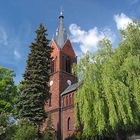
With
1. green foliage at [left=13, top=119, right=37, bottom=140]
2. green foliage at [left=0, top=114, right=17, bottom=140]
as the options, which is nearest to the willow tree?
green foliage at [left=13, top=119, right=37, bottom=140]

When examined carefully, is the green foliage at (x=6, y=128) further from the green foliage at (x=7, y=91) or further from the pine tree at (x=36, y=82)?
the green foliage at (x=7, y=91)

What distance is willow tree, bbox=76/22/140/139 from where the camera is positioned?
63.9 ft

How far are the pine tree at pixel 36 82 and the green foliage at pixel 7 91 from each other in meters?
7.18

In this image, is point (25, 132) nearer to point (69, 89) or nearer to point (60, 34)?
point (69, 89)

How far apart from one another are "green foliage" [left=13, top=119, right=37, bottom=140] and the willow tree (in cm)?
425

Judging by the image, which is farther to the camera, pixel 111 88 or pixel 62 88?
pixel 62 88

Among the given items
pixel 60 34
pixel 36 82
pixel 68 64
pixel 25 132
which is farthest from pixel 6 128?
pixel 60 34

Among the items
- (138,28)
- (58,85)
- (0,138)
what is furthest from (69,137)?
(138,28)

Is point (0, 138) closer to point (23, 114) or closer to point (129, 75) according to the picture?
point (23, 114)

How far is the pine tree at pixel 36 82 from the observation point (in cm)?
2592

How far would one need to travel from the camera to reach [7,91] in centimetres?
3494

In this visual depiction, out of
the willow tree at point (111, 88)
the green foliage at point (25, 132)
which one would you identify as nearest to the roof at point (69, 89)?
the green foliage at point (25, 132)

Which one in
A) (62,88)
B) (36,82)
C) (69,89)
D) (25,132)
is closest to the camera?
(25,132)

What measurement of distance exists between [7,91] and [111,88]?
737 inches
